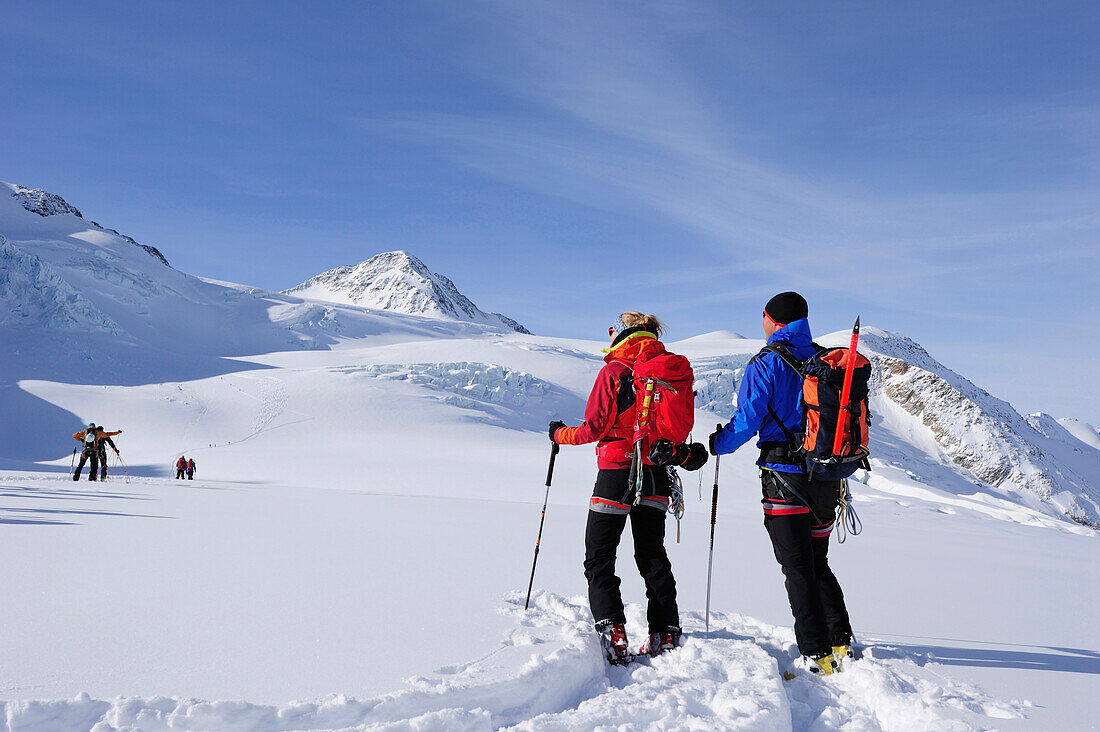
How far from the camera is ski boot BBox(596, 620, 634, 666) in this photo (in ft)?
12.0

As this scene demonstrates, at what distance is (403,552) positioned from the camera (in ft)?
19.4

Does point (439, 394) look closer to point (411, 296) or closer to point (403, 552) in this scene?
point (403, 552)

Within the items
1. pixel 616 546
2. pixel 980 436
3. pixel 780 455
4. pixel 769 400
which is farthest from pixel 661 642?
pixel 980 436

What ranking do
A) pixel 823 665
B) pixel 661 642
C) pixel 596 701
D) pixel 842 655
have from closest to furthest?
pixel 596 701 → pixel 823 665 → pixel 842 655 → pixel 661 642

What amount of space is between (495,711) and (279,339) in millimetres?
49587

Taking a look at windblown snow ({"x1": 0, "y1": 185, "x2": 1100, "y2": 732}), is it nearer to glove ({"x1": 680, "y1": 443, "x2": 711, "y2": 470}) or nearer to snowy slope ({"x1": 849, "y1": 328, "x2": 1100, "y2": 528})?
glove ({"x1": 680, "y1": 443, "x2": 711, "y2": 470})

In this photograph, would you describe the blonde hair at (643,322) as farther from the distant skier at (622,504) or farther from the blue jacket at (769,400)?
the blue jacket at (769,400)

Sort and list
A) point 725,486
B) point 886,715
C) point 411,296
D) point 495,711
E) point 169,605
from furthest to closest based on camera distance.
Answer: point 411,296, point 725,486, point 169,605, point 886,715, point 495,711

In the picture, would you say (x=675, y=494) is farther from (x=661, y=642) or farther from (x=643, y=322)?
(x=643, y=322)

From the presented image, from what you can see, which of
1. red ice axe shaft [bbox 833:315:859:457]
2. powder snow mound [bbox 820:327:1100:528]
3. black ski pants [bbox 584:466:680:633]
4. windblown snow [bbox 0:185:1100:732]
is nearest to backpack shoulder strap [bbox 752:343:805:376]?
red ice axe shaft [bbox 833:315:859:457]

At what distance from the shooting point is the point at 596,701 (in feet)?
9.85

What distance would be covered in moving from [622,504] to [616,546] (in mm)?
243

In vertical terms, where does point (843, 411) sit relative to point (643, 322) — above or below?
below

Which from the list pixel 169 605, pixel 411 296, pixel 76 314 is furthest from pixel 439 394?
pixel 411 296
